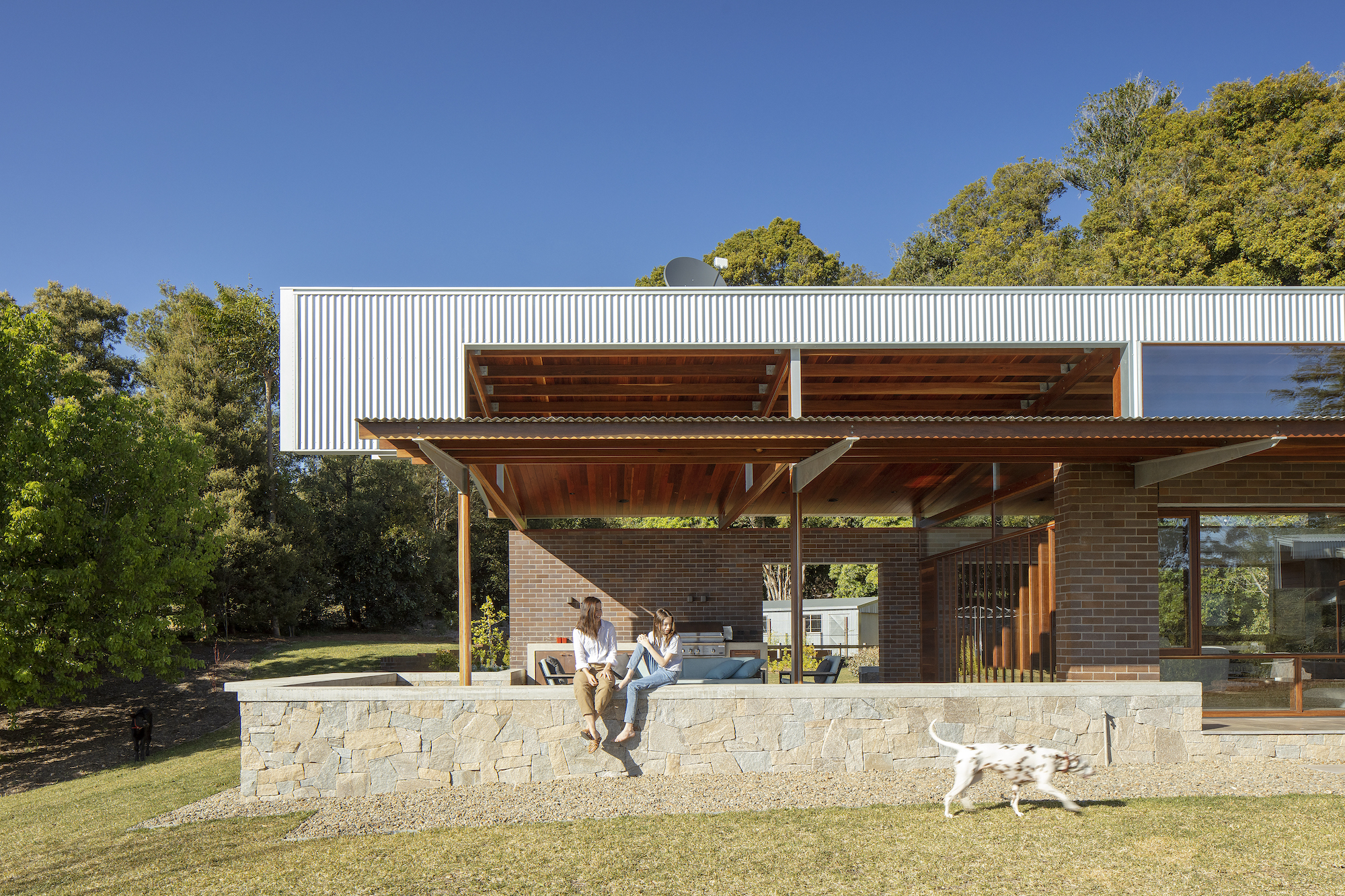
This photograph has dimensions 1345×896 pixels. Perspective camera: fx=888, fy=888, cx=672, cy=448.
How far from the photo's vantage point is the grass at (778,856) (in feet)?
15.3

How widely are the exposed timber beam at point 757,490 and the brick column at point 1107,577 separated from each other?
Result: 9.10 ft

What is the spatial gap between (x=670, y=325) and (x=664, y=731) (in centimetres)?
531

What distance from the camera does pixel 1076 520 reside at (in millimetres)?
8578

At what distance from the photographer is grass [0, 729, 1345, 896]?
15.3 feet

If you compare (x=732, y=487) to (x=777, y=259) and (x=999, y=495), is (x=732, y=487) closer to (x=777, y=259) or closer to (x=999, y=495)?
(x=999, y=495)

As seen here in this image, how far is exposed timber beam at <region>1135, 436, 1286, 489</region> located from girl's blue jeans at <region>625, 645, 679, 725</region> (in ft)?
16.0

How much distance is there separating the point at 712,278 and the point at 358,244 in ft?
80.7

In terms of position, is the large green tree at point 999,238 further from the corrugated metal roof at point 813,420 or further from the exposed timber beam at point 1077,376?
the corrugated metal roof at point 813,420

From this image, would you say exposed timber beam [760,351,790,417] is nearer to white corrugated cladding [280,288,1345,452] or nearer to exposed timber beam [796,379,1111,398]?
white corrugated cladding [280,288,1345,452]

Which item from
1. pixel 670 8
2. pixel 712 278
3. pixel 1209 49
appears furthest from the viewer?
pixel 1209 49

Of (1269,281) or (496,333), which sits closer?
(496,333)

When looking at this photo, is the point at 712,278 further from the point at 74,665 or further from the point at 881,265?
the point at 881,265

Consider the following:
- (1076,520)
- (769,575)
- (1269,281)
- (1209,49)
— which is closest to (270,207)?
(769,575)

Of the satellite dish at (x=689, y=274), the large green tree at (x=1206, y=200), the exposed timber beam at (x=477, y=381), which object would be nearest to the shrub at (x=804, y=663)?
the satellite dish at (x=689, y=274)
